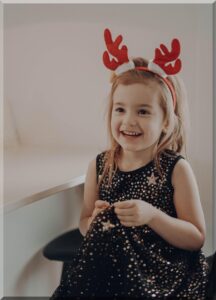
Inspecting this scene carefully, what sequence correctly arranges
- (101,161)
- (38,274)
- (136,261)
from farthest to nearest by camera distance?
(38,274) → (101,161) → (136,261)

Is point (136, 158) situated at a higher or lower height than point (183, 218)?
higher

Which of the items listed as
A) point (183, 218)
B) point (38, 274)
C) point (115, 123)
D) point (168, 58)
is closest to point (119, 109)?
point (115, 123)

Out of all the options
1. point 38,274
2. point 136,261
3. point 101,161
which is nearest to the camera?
point 136,261

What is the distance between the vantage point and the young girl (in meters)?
0.82

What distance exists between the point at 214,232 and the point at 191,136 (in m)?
0.22

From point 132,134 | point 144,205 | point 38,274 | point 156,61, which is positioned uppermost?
point 156,61

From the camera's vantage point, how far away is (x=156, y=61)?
33.8 inches

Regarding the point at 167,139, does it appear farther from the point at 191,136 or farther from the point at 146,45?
the point at 146,45

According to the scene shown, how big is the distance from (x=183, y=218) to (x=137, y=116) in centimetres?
23

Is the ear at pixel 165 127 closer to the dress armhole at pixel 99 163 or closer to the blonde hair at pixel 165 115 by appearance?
the blonde hair at pixel 165 115

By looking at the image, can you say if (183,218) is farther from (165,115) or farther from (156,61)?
(156,61)

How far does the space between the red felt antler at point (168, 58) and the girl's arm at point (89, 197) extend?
0.25 m

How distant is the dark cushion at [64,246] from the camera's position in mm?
971

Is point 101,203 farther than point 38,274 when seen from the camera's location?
No
